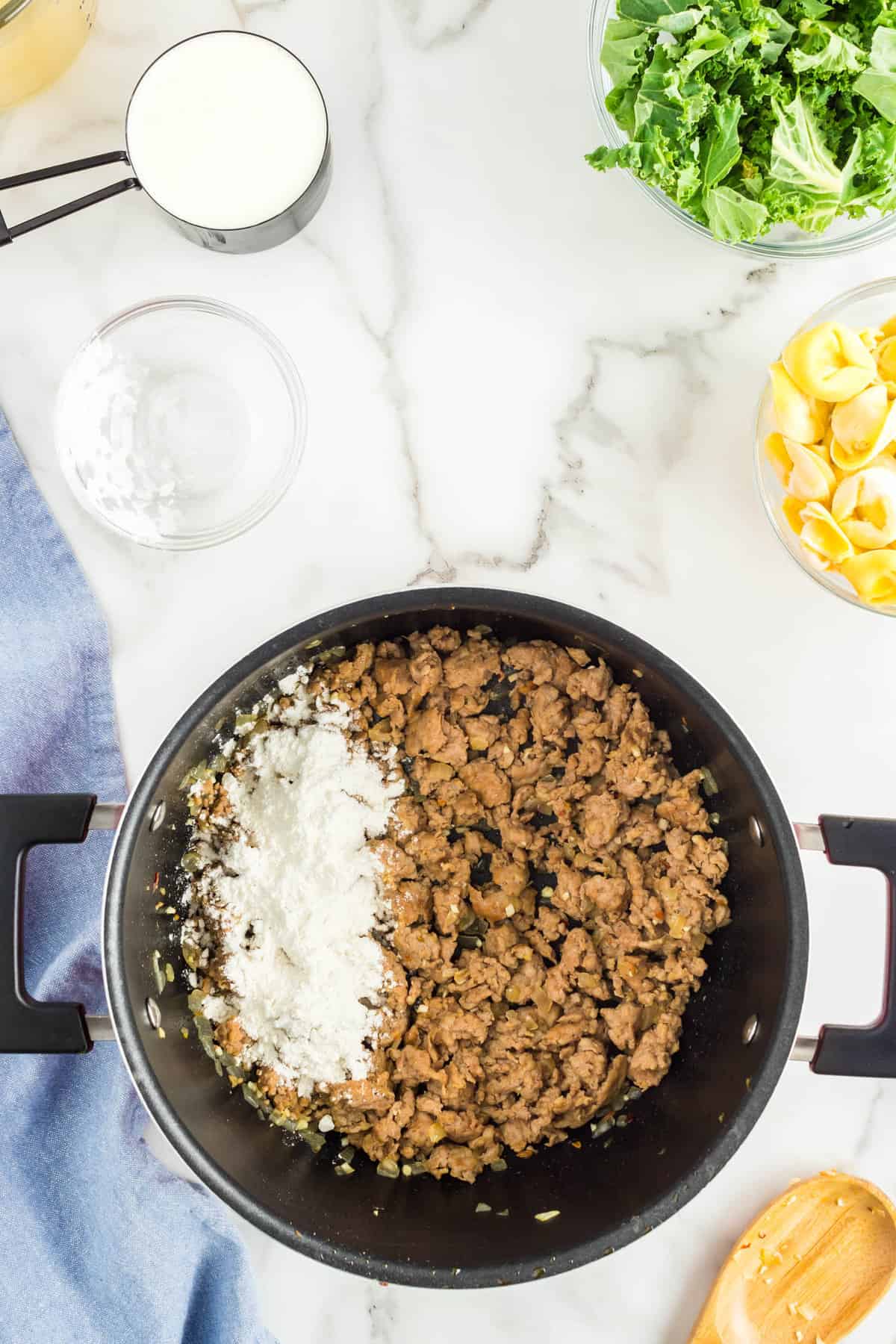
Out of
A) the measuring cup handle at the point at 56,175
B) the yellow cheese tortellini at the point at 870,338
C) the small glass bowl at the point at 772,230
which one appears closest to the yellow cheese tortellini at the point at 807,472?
the yellow cheese tortellini at the point at 870,338

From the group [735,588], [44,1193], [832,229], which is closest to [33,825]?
[44,1193]

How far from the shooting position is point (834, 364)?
105 cm

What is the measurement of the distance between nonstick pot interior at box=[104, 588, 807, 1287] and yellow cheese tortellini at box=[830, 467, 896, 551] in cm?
21

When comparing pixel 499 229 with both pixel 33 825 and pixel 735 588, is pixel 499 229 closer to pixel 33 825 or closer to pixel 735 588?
pixel 735 588

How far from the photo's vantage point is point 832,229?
3.80 ft

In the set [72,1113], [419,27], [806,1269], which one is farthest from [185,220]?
[806,1269]

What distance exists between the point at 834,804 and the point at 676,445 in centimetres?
43

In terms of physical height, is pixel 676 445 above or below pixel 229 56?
below

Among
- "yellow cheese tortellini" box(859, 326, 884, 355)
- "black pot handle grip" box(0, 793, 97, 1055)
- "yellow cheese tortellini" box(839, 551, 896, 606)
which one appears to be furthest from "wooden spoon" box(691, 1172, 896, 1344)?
"yellow cheese tortellini" box(859, 326, 884, 355)

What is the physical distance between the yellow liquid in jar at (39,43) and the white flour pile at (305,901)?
2.20ft

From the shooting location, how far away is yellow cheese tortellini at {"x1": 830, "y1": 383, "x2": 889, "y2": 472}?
1025 millimetres

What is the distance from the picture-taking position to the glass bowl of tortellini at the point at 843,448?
1030 millimetres

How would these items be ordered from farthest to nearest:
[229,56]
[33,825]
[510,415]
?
[510,415] → [229,56] → [33,825]

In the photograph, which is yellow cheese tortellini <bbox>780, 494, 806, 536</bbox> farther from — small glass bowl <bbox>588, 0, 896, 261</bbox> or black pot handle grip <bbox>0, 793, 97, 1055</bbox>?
black pot handle grip <bbox>0, 793, 97, 1055</bbox>
